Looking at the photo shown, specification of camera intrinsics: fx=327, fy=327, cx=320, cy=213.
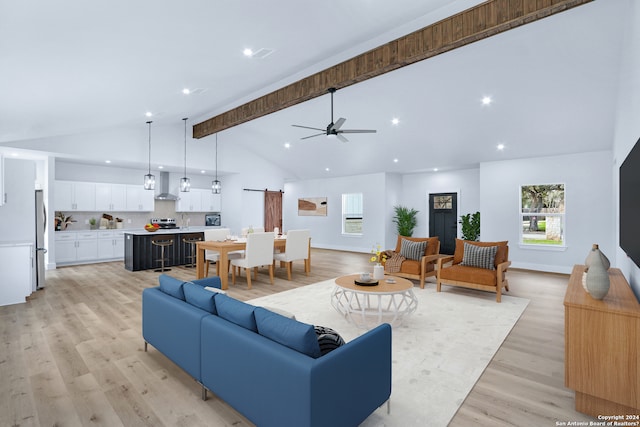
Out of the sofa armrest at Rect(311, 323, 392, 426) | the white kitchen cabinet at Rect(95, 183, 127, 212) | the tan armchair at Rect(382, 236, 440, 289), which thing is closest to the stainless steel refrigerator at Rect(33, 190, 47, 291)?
the white kitchen cabinet at Rect(95, 183, 127, 212)

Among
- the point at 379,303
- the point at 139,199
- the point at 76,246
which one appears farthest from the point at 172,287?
the point at 139,199

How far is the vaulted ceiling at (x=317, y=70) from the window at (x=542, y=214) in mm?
833

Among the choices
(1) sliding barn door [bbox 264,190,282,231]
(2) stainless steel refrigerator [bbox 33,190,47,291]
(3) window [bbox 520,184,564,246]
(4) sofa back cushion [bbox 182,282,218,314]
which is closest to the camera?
(4) sofa back cushion [bbox 182,282,218,314]

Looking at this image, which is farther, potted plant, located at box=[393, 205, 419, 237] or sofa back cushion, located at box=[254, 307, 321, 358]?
potted plant, located at box=[393, 205, 419, 237]

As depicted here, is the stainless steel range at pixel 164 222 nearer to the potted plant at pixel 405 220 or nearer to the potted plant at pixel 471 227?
the potted plant at pixel 405 220

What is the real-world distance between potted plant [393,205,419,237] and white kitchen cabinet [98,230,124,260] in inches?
296

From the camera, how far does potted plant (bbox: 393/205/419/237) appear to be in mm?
9484

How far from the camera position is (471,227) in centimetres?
827

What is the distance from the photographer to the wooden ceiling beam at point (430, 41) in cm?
304

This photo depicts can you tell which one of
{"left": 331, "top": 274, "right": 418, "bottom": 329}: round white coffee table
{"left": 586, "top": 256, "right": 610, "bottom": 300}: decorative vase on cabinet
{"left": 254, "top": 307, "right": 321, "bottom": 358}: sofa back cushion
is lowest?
{"left": 331, "top": 274, "right": 418, "bottom": 329}: round white coffee table

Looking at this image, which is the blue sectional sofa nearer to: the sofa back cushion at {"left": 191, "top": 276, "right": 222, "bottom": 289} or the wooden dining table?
the sofa back cushion at {"left": 191, "top": 276, "right": 222, "bottom": 289}

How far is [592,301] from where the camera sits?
221cm

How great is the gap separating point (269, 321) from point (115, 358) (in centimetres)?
198

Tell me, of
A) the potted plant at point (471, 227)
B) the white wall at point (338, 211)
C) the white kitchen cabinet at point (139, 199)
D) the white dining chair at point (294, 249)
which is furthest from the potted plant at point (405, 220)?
the white kitchen cabinet at point (139, 199)
